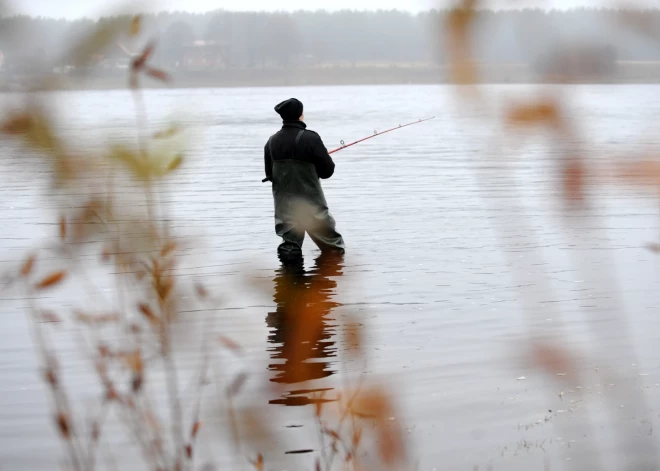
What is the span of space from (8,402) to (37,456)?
1123mm

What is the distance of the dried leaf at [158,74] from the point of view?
93.6 inches

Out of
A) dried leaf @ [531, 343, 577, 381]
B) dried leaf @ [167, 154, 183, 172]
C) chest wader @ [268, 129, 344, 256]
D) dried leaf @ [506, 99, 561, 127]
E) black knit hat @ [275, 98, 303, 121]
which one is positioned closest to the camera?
dried leaf @ [506, 99, 561, 127]

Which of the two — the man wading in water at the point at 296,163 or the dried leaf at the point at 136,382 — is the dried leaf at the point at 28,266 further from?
the man wading in water at the point at 296,163

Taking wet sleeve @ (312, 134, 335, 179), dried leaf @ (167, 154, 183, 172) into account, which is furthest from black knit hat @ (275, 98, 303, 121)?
dried leaf @ (167, 154, 183, 172)

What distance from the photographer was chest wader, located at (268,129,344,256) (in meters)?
10.4

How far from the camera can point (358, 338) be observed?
450 centimetres

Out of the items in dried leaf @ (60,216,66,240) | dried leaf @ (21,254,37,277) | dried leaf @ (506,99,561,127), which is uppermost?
dried leaf @ (60,216,66,240)

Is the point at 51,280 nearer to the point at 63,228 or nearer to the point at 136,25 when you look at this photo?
the point at 63,228

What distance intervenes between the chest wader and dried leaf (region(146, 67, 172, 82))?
7.34 meters

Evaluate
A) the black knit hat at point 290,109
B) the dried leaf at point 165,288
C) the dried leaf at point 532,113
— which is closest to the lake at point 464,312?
the dried leaf at point 532,113

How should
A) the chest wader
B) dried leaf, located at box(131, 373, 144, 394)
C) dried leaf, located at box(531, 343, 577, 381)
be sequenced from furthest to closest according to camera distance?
1. the chest wader
2. dried leaf, located at box(531, 343, 577, 381)
3. dried leaf, located at box(131, 373, 144, 394)

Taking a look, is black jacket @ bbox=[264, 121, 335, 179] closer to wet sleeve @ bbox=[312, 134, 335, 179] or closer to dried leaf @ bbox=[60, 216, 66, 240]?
wet sleeve @ bbox=[312, 134, 335, 179]

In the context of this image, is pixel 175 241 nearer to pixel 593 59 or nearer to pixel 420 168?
pixel 593 59

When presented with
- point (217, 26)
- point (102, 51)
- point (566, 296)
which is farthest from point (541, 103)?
point (566, 296)
